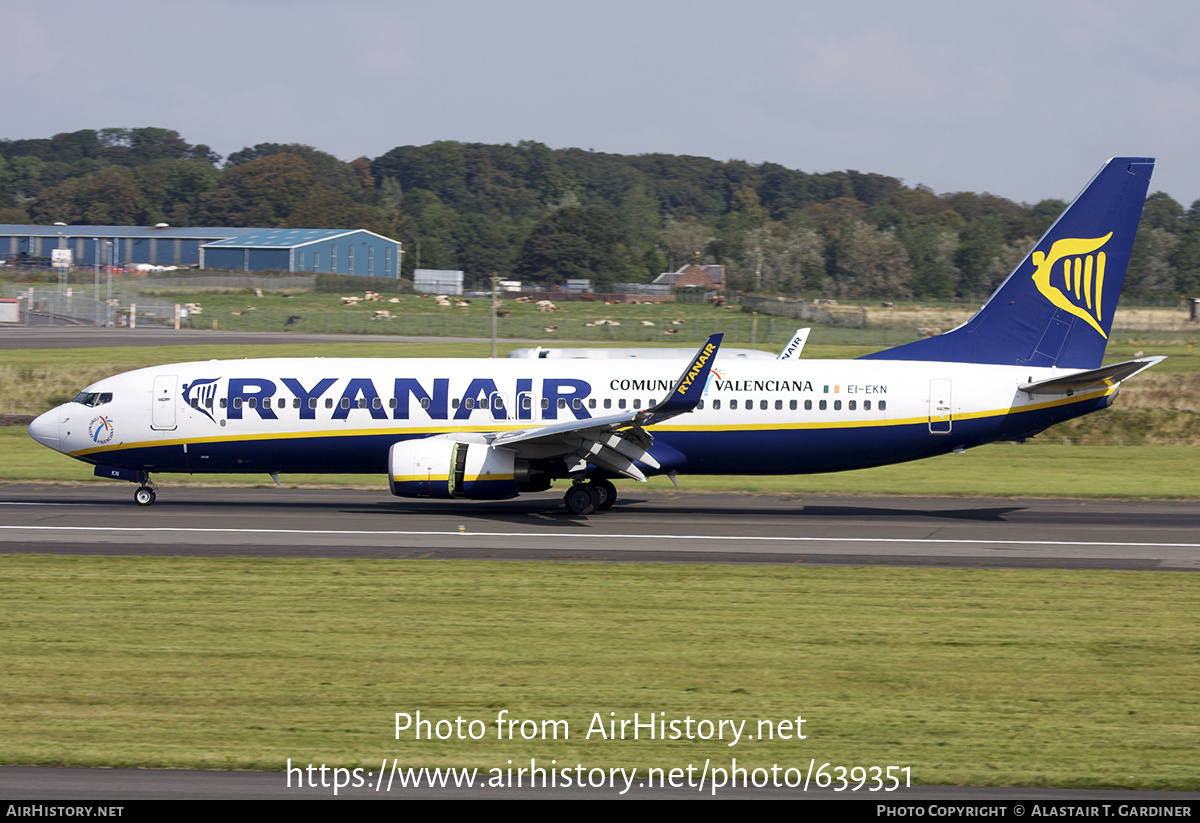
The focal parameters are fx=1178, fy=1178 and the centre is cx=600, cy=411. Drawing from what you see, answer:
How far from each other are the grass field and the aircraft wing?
18.5ft

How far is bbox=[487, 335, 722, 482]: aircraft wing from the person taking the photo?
26703 millimetres

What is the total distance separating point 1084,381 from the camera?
28.0 metres

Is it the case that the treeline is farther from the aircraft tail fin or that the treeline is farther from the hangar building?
the aircraft tail fin

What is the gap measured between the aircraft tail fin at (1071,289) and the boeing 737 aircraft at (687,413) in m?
0.04

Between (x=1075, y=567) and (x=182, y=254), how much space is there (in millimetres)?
149532

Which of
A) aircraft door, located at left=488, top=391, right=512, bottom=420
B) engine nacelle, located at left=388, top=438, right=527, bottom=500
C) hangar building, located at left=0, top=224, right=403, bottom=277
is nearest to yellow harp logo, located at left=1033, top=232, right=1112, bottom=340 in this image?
aircraft door, located at left=488, top=391, right=512, bottom=420

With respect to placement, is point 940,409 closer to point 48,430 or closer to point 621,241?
point 48,430

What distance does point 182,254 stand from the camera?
155625mm

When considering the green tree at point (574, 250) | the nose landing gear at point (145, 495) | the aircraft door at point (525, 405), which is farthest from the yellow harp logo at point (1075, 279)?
the green tree at point (574, 250)

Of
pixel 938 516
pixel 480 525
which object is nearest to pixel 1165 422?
pixel 938 516

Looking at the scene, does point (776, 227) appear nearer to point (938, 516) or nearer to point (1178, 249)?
point (1178, 249)

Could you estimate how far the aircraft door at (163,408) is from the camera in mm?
29500

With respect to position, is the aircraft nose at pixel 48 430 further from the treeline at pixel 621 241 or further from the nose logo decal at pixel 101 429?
the treeline at pixel 621 241

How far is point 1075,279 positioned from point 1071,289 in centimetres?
27
